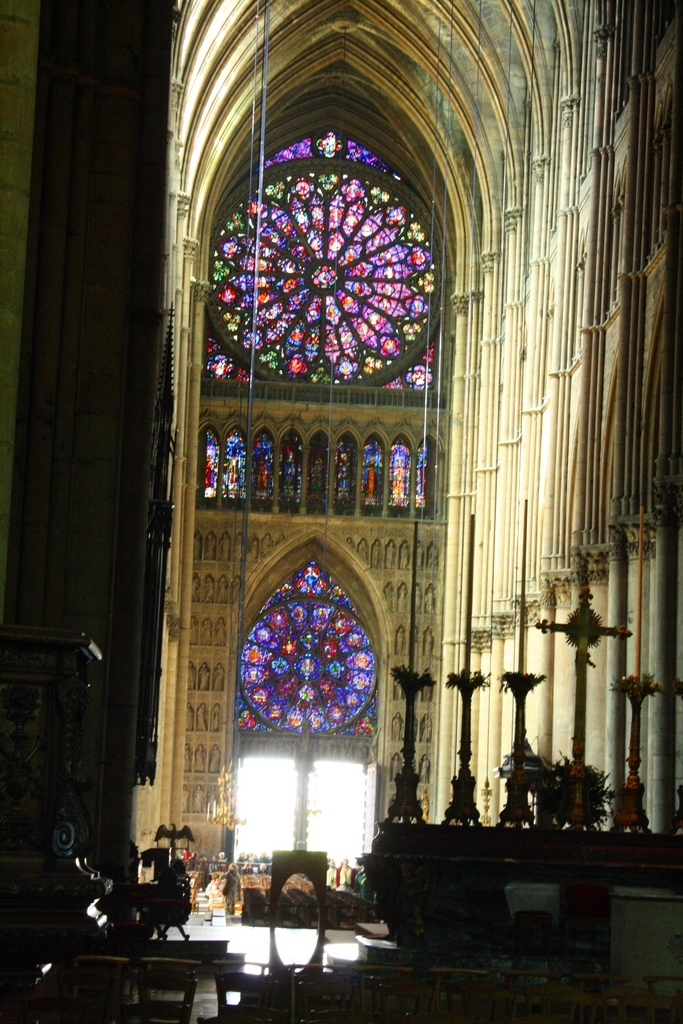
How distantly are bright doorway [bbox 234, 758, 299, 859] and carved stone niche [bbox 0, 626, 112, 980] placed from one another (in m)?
34.0

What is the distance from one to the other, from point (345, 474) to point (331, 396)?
1.99 meters

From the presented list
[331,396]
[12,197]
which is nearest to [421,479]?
[331,396]

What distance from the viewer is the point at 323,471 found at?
131ft

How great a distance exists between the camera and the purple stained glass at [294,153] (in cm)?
4209

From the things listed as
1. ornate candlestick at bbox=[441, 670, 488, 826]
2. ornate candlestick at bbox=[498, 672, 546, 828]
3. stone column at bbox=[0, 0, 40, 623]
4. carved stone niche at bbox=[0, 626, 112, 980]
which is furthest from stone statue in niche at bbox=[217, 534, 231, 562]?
carved stone niche at bbox=[0, 626, 112, 980]

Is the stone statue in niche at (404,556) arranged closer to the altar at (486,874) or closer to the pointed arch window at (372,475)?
the pointed arch window at (372,475)

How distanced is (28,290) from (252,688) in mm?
27846

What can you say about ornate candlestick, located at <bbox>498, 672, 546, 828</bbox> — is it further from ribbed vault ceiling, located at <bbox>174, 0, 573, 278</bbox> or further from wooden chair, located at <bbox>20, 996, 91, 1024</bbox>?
ribbed vault ceiling, located at <bbox>174, 0, 573, 278</bbox>

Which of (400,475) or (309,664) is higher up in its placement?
(400,475)

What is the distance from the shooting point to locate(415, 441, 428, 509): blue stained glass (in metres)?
39.6

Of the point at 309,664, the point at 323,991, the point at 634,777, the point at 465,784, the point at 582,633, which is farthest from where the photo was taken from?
the point at 309,664

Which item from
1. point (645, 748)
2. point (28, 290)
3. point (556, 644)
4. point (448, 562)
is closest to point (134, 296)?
point (28, 290)

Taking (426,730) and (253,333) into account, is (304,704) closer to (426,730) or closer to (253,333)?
(426,730)

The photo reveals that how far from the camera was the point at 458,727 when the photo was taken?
3575cm
